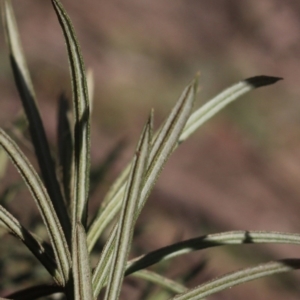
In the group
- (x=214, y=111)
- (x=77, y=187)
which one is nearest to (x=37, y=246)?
(x=77, y=187)

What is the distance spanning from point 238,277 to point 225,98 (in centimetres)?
12

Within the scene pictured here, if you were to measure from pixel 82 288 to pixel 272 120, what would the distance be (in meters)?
2.62

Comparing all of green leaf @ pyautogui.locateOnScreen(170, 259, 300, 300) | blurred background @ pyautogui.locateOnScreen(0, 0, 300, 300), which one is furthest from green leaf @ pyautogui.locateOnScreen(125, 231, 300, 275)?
blurred background @ pyautogui.locateOnScreen(0, 0, 300, 300)

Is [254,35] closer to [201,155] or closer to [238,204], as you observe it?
[201,155]

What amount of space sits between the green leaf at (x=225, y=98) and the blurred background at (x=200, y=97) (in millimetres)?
1709

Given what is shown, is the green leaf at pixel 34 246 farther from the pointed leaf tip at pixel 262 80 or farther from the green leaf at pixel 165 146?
the pointed leaf tip at pixel 262 80

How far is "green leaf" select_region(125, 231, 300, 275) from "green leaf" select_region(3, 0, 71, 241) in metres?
0.05

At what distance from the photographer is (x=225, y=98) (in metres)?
0.36

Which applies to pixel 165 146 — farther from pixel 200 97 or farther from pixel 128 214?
pixel 200 97

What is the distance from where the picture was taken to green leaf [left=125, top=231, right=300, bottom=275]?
12.3 inches

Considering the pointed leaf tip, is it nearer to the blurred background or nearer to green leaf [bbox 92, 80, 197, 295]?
green leaf [bbox 92, 80, 197, 295]

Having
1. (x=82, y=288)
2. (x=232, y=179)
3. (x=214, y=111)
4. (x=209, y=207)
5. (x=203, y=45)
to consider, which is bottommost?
(x=82, y=288)

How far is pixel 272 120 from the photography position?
110 inches

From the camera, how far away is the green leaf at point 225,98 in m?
0.34
